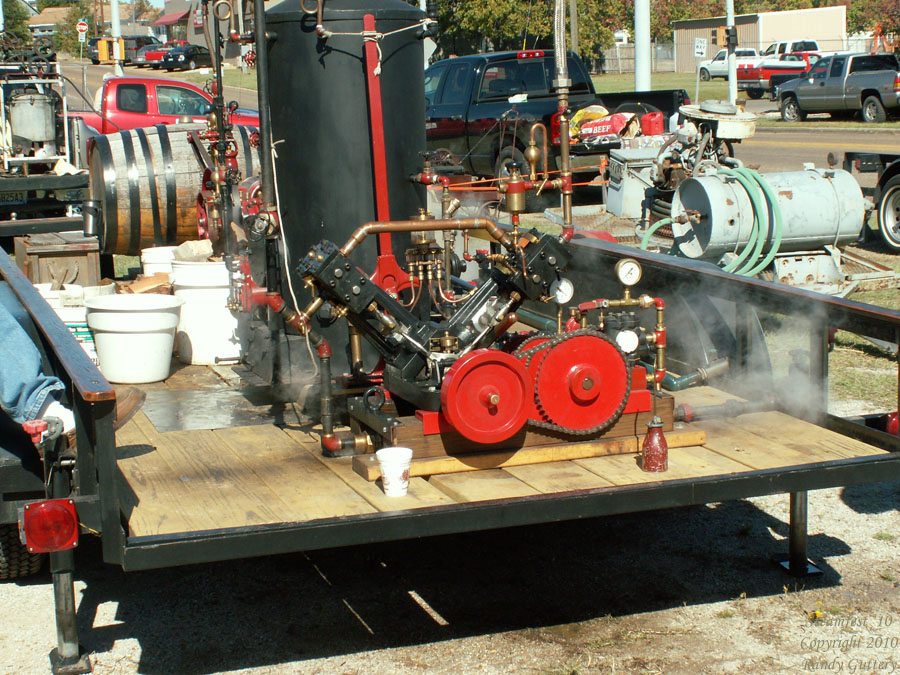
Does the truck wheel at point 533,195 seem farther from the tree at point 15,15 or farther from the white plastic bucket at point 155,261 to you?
the tree at point 15,15

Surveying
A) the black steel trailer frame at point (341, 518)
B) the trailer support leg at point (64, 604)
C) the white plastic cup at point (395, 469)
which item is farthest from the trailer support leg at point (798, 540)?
the trailer support leg at point (64, 604)

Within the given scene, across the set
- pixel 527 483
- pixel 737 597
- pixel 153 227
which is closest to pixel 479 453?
pixel 527 483

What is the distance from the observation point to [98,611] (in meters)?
4.00

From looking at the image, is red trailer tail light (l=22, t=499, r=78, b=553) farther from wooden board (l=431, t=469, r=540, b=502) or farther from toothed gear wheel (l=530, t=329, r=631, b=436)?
toothed gear wheel (l=530, t=329, r=631, b=436)

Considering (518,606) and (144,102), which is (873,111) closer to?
(144,102)

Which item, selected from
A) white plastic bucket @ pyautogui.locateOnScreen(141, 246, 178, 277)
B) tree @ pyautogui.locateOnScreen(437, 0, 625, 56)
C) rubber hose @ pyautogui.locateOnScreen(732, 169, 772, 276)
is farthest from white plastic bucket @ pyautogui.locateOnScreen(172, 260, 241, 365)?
tree @ pyautogui.locateOnScreen(437, 0, 625, 56)

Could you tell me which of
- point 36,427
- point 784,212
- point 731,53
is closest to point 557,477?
point 36,427

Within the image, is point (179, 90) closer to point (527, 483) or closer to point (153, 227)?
point (153, 227)

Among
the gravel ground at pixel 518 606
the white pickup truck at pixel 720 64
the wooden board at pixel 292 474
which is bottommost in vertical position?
the gravel ground at pixel 518 606

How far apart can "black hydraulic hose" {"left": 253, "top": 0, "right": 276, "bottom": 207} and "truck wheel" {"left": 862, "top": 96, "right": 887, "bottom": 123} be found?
84.4ft

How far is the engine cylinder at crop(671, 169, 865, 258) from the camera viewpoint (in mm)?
8516

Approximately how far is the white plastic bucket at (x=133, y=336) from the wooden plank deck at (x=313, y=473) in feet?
3.40

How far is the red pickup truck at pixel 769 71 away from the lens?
38.2 meters

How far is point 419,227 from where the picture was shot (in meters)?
3.77
